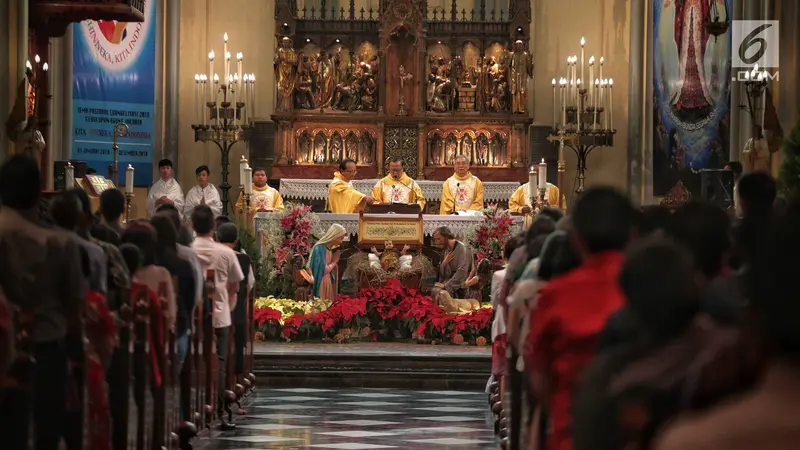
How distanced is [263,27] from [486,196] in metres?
5.51

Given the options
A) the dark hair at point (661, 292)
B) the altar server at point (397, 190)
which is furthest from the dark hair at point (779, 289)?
the altar server at point (397, 190)

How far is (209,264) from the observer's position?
10.3 meters

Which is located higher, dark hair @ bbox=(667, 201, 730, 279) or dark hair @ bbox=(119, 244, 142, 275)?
dark hair @ bbox=(667, 201, 730, 279)

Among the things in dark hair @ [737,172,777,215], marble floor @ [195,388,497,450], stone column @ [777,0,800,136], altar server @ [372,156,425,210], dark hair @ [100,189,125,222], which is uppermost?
stone column @ [777,0,800,136]

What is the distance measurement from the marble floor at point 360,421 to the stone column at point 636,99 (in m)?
9.84

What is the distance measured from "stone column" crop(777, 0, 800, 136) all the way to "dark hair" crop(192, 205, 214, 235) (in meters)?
7.33

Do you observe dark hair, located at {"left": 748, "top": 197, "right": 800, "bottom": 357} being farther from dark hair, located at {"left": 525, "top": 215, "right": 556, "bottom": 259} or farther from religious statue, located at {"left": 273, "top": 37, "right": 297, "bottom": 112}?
religious statue, located at {"left": 273, "top": 37, "right": 297, "bottom": 112}

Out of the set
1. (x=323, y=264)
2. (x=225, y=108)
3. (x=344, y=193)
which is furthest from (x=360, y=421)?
(x=225, y=108)

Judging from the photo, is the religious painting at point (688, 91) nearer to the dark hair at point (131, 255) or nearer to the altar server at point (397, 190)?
the altar server at point (397, 190)

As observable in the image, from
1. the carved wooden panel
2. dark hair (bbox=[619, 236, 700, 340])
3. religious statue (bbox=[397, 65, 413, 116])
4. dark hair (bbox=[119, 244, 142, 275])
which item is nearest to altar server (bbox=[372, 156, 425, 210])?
the carved wooden panel

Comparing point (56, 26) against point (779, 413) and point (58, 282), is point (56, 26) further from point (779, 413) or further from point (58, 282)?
point (779, 413)

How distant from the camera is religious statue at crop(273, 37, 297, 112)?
2116cm

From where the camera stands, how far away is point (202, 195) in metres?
21.2

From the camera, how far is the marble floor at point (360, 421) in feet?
33.0
